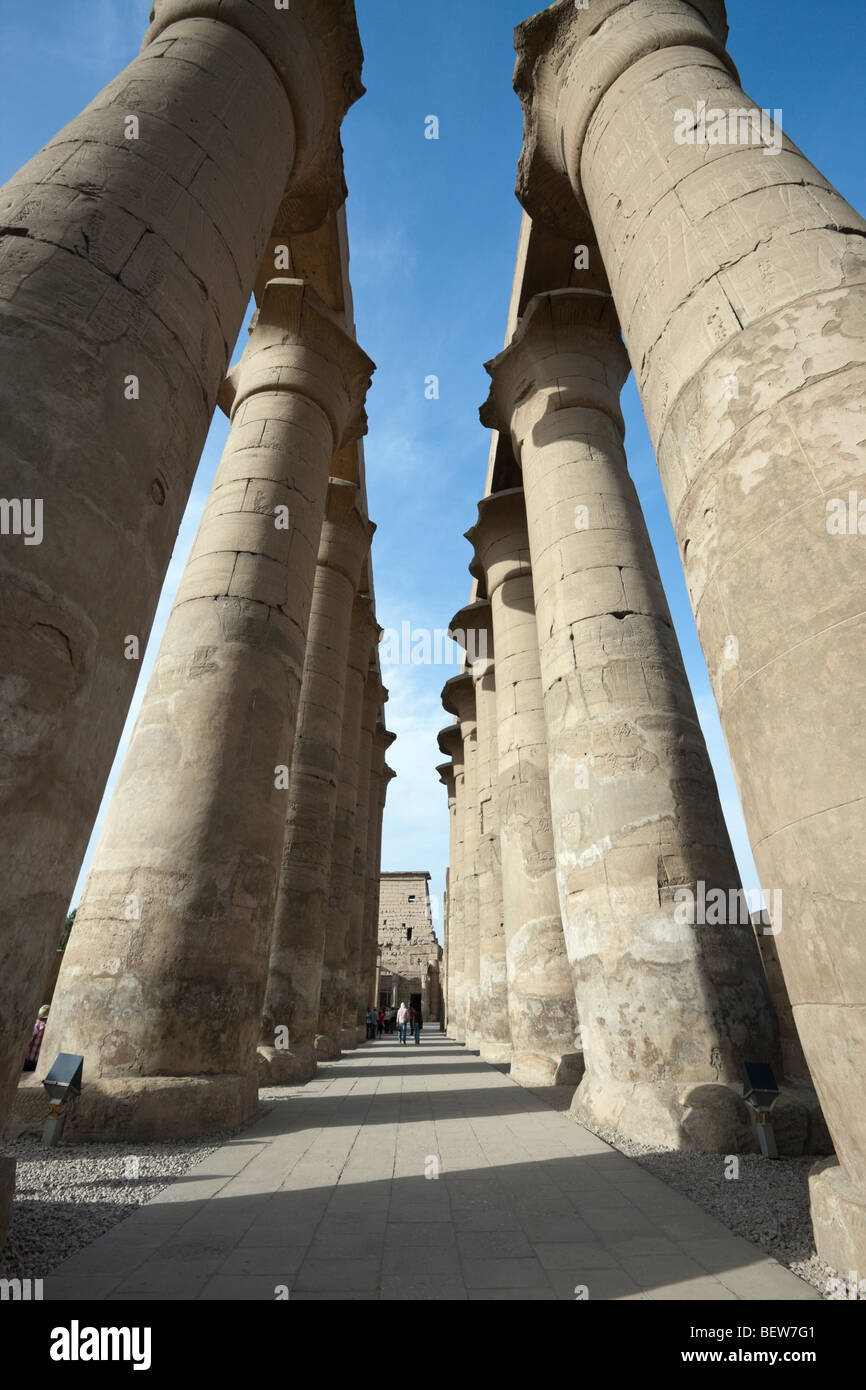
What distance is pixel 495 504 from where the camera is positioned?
1286cm

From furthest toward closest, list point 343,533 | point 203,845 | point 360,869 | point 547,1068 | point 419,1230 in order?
point 360,869, point 343,533, point 547,1068, point 203,845, point 419,1230

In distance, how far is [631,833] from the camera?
633 centimetres

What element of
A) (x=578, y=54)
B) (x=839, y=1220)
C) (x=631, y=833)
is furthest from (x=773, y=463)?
(x=578, y=54)

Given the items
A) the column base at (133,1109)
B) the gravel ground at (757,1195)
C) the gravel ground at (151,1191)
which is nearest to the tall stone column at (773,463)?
the gravel ground at (757,1195)

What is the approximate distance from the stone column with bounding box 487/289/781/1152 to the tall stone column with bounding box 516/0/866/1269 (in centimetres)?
294

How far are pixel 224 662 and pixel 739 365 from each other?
512 centimetres

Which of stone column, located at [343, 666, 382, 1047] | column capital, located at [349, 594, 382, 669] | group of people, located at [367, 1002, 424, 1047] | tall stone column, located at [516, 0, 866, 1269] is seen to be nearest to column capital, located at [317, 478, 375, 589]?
column capital, located at [349, 594, 382, 669]

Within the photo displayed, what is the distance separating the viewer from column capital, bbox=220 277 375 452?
9438 millimetres

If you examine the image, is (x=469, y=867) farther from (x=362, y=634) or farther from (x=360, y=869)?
(x=362, y=634)

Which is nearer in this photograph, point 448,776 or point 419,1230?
point 419,1230

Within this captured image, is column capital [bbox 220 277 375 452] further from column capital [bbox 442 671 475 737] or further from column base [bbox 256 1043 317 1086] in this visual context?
column capital [bbox 442 671 475 737]

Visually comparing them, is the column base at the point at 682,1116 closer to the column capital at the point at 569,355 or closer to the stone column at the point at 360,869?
the column capital at the point at 569,355

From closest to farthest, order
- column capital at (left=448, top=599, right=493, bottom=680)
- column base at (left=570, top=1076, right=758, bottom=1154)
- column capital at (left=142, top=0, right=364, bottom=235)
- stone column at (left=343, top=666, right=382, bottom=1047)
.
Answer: column base at (left=570, top=1076, right=758, bottom=1154)
column capital at (left=142, top=0, right=364, bottom=235)
column capital at (left=448, top=599, right=493, bottom=680)
stone column at (left=343, top=666, right=382, bottom=1047)

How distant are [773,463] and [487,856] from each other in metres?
12.7
